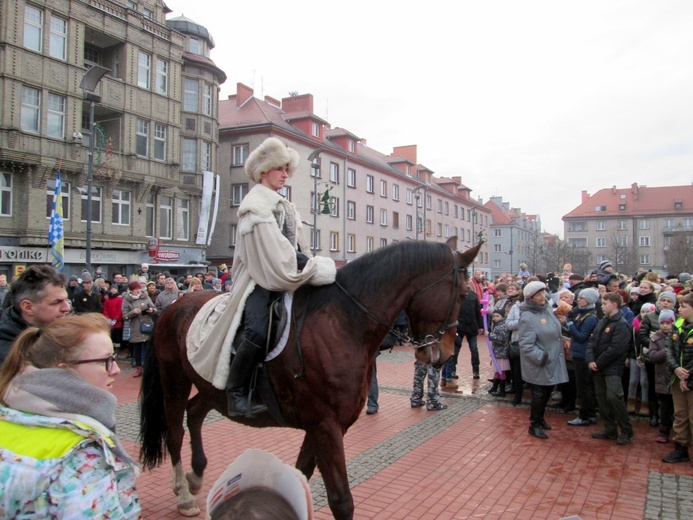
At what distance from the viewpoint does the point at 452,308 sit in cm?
353

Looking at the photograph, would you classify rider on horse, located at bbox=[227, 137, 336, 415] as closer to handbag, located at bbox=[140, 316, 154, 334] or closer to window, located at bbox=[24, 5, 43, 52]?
handbag, located at bbox=[140, 316, 154, 334]

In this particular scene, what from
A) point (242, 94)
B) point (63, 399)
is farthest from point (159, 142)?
point (63, 399)

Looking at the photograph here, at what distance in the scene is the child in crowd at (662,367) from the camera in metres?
6.48

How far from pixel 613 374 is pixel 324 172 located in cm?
3360

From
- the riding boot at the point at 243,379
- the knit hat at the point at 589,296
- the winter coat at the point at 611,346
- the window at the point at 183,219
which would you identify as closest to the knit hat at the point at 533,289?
the knit hat at the point at 589,296

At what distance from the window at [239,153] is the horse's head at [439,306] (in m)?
33.1

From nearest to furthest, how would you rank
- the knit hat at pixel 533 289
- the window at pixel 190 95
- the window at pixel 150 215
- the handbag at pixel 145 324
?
the knit hat at pixel 533 289, the handbag at pixel 145 324, the window at pixel 150 215, the window at pixel 190 95

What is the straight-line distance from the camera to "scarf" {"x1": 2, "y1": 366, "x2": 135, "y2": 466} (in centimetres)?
167

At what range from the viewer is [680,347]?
5.97 m

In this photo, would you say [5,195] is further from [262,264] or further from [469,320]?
[262,264]

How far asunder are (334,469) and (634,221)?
84.7 metres

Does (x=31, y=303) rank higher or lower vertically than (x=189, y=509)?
higher

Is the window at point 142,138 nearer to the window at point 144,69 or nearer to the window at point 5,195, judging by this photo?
the window at point 144,69

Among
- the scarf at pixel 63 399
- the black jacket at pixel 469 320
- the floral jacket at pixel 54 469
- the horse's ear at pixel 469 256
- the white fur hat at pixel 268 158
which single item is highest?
the white fur hat at pixel 268 158
